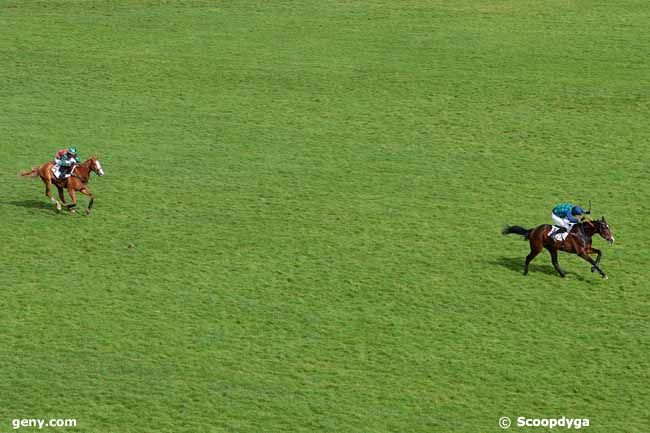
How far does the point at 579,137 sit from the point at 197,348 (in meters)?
17.6

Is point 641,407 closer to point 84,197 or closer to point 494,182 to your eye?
point 494,182

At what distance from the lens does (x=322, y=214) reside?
29.2 meters

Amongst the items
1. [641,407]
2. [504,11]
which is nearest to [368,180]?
[641,407]

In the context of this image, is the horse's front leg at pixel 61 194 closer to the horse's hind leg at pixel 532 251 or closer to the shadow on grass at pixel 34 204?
the shadow on grass at pixel 34 204

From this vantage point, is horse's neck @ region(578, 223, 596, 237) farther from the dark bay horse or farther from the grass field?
the grass field

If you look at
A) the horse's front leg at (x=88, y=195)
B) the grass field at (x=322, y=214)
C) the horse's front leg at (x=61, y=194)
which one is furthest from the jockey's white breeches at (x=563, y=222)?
the horse's front leg at (x=61, y=194)

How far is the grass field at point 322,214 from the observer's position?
68.8 feet

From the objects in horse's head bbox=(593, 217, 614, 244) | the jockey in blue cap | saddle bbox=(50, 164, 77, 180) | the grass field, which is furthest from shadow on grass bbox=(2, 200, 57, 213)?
horse's head bbox=(593, 217, 614, 244)

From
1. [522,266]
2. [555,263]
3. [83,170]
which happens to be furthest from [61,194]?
[555,263]

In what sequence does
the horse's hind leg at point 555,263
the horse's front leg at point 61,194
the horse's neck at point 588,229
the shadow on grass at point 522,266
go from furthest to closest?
the horse's front leg at point 61,194 → the shadow on grass at point 522,266 → the horse's hind leg at point 555,263 → the horse's neck at point 588,229

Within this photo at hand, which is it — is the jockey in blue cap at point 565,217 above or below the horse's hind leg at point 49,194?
below

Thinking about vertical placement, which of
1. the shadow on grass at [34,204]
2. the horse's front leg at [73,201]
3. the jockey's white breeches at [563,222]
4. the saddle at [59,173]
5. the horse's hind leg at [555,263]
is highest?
the saddle at [59,173]

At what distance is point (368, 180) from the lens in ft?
103

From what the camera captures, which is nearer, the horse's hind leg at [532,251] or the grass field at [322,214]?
the grass field at [322,214]
